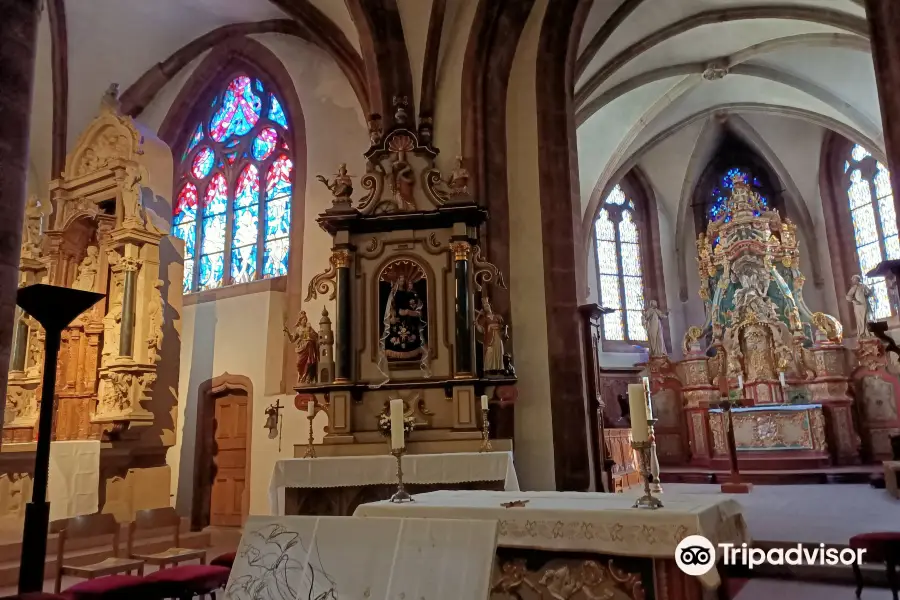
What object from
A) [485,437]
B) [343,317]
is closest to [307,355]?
[343,317]

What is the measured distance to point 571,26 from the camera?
8.91 m

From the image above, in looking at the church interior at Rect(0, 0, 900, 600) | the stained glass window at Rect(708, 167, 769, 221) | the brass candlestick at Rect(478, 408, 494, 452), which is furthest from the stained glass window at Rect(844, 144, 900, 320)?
the brass candlestick at Rect(478, 408, 494, 452)

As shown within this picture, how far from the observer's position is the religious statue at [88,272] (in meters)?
9.14

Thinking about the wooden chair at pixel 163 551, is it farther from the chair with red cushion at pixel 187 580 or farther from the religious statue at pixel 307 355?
the religious statue at pixel 307 355

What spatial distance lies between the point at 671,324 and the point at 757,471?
Answer: 479 centimetres

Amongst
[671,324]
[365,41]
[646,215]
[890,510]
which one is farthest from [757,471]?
[365,41]

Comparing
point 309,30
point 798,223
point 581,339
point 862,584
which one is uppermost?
point 309,30

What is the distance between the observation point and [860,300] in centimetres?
1434

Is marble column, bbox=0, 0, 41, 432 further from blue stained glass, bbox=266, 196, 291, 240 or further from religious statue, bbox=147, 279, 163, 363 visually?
blue stained glass, bbox=266, 196, 291, 240

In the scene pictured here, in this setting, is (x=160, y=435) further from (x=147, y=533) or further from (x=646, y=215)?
(x=646, y=215)

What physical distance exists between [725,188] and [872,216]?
3.39 meters

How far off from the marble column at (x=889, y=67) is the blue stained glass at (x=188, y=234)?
1004cm

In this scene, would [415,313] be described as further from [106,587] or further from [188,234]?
[188,234]

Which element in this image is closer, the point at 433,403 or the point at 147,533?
the point at 433,403
